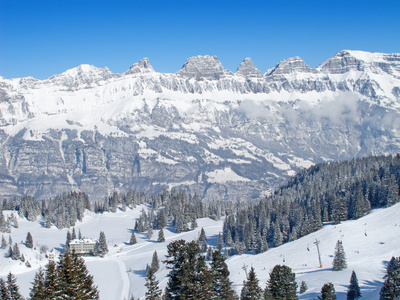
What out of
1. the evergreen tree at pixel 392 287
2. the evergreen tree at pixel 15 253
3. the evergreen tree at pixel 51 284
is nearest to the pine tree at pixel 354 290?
the evergreen tree at pixel 392 287

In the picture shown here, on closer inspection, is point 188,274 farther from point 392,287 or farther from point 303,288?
point 303,288

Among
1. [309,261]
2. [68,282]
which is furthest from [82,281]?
[309,261]

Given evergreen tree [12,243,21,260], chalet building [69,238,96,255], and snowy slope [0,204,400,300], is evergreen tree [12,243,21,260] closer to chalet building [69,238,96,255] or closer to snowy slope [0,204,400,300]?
snowy slope [0,204,400,300]

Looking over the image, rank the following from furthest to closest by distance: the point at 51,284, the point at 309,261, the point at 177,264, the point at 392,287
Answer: the point at 309,261, the point at 392,287, the point at 177,264, the point at 51,284

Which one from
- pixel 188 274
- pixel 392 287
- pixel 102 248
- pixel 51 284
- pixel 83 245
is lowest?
pixel 102 248

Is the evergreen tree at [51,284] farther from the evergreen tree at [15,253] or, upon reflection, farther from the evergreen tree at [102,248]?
the evergreen tree at [102,248]

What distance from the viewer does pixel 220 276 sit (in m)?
50.8

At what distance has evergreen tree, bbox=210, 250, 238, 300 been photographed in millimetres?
50237

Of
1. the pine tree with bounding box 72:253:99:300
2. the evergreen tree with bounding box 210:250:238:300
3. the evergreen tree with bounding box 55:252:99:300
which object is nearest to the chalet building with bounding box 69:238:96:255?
the evergreen tree with bounding box 210:250:238:300

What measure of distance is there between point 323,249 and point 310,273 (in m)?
24.1

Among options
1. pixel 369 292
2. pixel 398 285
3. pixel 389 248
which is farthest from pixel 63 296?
pixel 389 248

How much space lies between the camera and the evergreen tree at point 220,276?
165ft

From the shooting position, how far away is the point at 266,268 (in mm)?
125375

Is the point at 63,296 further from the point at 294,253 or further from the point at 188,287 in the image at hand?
the point at 294,253
